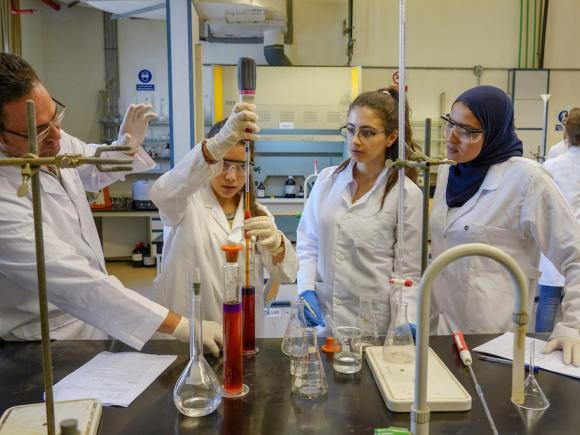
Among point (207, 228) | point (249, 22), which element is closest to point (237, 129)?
point (207, 228)

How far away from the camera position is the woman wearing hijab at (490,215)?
4.64 feet

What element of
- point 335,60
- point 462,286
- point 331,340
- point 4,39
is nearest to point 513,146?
point 462,286

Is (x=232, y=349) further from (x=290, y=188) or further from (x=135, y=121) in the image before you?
(x=290, y=188)

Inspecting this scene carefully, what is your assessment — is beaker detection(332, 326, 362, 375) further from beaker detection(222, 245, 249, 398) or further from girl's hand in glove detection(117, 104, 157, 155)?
girl's hand in glove detection(117, 104, 157, 155)

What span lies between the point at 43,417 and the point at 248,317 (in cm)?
46

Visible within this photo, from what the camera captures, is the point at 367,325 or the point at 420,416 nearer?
the point at 420,416

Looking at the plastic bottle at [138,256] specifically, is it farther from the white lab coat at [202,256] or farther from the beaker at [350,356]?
the beaker at [350,356]

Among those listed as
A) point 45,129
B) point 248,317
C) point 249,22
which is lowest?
point 248,317

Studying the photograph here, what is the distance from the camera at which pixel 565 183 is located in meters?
3.01

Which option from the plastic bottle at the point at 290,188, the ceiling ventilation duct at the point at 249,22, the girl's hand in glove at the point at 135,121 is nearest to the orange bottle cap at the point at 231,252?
the girl's hand in glove at the point at 135,121

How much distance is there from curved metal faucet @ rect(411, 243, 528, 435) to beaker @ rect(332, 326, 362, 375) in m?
0.41

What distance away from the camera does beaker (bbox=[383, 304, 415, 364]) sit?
1.09m

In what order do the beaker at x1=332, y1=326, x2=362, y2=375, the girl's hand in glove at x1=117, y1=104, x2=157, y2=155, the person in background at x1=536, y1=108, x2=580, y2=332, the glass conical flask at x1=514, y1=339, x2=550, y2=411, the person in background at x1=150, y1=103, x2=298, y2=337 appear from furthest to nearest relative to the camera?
1. the person in background at x1=536, y1=108, x2=580, y2=332
2. the girl's hand in glove at x1=117, y1=104, x2=157, y2=155
3. the person in background at x1=150, y1=103, x2=298, y2=337
4. the beaker at x1=332, y1=326, x2=362, y2=375
5. the glass conical flask at x1=514, y1=339, x2=550, y2=411

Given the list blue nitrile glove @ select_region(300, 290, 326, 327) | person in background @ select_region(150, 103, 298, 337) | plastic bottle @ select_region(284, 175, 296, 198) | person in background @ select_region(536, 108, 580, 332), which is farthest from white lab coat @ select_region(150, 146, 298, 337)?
plastic bottle @ select_region(284, 175, 296, 198)
